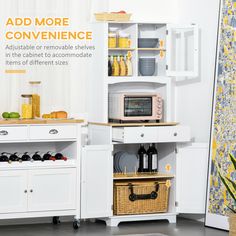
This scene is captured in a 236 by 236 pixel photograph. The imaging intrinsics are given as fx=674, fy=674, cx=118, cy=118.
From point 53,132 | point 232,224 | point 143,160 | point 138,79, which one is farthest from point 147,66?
point 232,224

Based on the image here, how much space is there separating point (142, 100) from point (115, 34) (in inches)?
27.7

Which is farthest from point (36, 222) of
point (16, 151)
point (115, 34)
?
point (115, 34)

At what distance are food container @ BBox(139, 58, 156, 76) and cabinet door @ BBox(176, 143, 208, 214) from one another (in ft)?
2.73

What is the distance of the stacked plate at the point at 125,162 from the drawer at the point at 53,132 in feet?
2.12

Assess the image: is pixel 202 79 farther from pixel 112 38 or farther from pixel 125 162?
pixel 125 162

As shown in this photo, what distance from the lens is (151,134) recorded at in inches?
248

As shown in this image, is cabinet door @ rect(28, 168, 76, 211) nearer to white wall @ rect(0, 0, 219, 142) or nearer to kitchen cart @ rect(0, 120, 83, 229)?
kitchen cart @ rect(0, 120, 83, 229)

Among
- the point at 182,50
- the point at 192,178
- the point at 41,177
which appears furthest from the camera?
the point at 182,50

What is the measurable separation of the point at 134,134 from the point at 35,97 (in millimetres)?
994

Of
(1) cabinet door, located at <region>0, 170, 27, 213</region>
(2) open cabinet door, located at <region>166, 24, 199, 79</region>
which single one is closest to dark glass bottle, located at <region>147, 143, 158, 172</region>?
(2) open cabinet door, located at <region>166, 24, 199, 79</region>

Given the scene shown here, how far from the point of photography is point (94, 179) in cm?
620

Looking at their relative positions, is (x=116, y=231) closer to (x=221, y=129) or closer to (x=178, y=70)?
(x=221, y=129)

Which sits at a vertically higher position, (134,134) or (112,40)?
(112,40)

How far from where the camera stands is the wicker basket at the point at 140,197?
636cm
